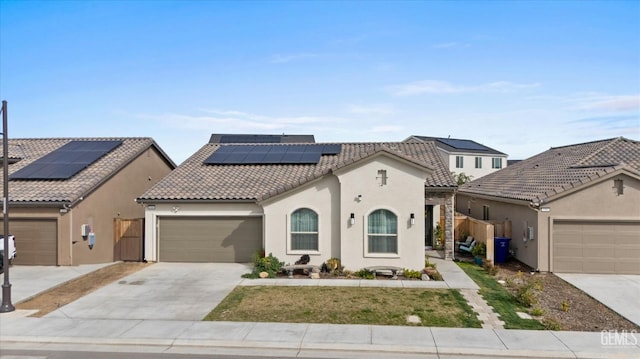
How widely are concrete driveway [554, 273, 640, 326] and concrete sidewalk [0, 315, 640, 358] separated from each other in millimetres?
2346

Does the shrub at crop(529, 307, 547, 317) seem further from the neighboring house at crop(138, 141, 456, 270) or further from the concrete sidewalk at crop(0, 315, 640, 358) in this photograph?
the neighboring house at crop(138, 141, 456, 270)

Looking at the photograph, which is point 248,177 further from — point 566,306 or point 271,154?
point 566,306

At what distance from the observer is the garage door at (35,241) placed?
1814 centimetres

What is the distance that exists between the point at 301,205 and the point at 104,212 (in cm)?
964

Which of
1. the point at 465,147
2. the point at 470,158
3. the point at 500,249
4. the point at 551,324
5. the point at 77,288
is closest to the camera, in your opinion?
the point at 551,324

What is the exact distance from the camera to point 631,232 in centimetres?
1639

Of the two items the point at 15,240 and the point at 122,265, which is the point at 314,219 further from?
the point at 15,240

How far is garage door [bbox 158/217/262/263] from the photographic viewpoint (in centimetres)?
1889

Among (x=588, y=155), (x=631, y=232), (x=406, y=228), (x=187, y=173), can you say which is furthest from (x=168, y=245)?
(x=588, y=155)

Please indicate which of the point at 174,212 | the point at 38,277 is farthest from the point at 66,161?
the point at 38,277

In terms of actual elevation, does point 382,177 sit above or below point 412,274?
above

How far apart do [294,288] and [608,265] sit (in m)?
12.1

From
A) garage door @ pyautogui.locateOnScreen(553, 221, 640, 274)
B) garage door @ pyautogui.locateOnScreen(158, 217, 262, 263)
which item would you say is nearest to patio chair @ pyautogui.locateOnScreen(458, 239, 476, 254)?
garage door @ pyautogui.locateOnScreen(553, 221, 640, 274)

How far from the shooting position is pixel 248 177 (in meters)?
20.7
